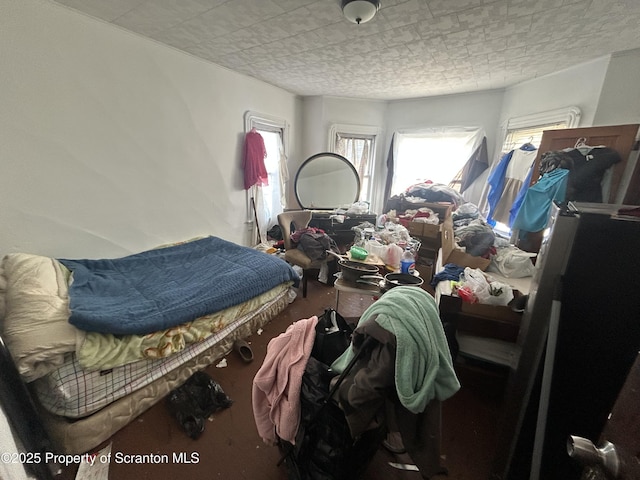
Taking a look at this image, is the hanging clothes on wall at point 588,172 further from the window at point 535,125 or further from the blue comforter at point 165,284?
the blue comforter at point 165,284

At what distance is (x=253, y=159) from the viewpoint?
327cm

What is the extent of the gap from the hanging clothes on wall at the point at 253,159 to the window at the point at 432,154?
90.4 inches

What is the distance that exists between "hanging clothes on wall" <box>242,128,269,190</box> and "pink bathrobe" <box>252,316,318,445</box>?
2632 mm

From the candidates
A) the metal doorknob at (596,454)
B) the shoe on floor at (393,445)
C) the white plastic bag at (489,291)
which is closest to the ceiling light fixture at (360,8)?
the white plastic bag at (489,291)

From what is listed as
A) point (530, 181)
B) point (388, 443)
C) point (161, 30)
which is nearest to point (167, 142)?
point (161, 30)

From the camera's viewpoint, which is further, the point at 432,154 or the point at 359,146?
the point at 359,146

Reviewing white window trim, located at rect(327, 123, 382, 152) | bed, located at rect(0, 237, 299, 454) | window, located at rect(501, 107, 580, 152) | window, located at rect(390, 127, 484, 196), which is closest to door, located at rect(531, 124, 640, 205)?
window, located at rect(501, 107, 580, 152)

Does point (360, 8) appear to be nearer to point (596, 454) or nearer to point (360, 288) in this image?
point (360, 288)

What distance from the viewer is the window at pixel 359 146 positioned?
13.5ft

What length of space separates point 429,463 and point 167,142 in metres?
3.11

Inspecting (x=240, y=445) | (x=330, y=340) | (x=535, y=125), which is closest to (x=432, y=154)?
(x=535, y=125)

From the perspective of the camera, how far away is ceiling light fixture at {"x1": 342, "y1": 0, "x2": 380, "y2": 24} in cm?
148

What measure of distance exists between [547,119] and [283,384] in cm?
365

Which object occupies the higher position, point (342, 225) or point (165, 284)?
point (342, 225)
